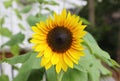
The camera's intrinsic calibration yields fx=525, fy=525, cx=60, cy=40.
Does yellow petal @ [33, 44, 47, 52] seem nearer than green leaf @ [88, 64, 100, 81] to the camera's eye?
Yes

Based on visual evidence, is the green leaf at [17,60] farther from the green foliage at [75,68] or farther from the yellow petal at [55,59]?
the yellow petal at [55,59]

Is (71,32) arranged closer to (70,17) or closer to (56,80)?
(70,17)

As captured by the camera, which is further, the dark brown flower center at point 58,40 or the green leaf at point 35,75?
the green leaf at point 35,75

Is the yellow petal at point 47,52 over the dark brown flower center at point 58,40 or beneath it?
beneath

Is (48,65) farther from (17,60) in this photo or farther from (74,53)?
(17,60)

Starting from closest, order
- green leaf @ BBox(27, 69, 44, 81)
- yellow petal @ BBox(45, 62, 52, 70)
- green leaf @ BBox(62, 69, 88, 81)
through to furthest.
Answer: yellow petal @ BBox(45, 62, 52, 70)
green leaf @ BBox(62, 69, 88, 81)
green leaf @ BBox(27, 69, 44, 81)

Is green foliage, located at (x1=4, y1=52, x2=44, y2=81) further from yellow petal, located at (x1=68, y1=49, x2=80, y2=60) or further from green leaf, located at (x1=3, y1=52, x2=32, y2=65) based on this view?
yellow petal, located at (x1=68, y1=49, x2=80, y2=60)

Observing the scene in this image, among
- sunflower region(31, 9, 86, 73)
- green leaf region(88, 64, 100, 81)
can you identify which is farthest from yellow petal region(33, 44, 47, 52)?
green leaf region(88, 64, 100, 81)

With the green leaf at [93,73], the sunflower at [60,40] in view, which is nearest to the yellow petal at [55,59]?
the sunflower at [60,40]
